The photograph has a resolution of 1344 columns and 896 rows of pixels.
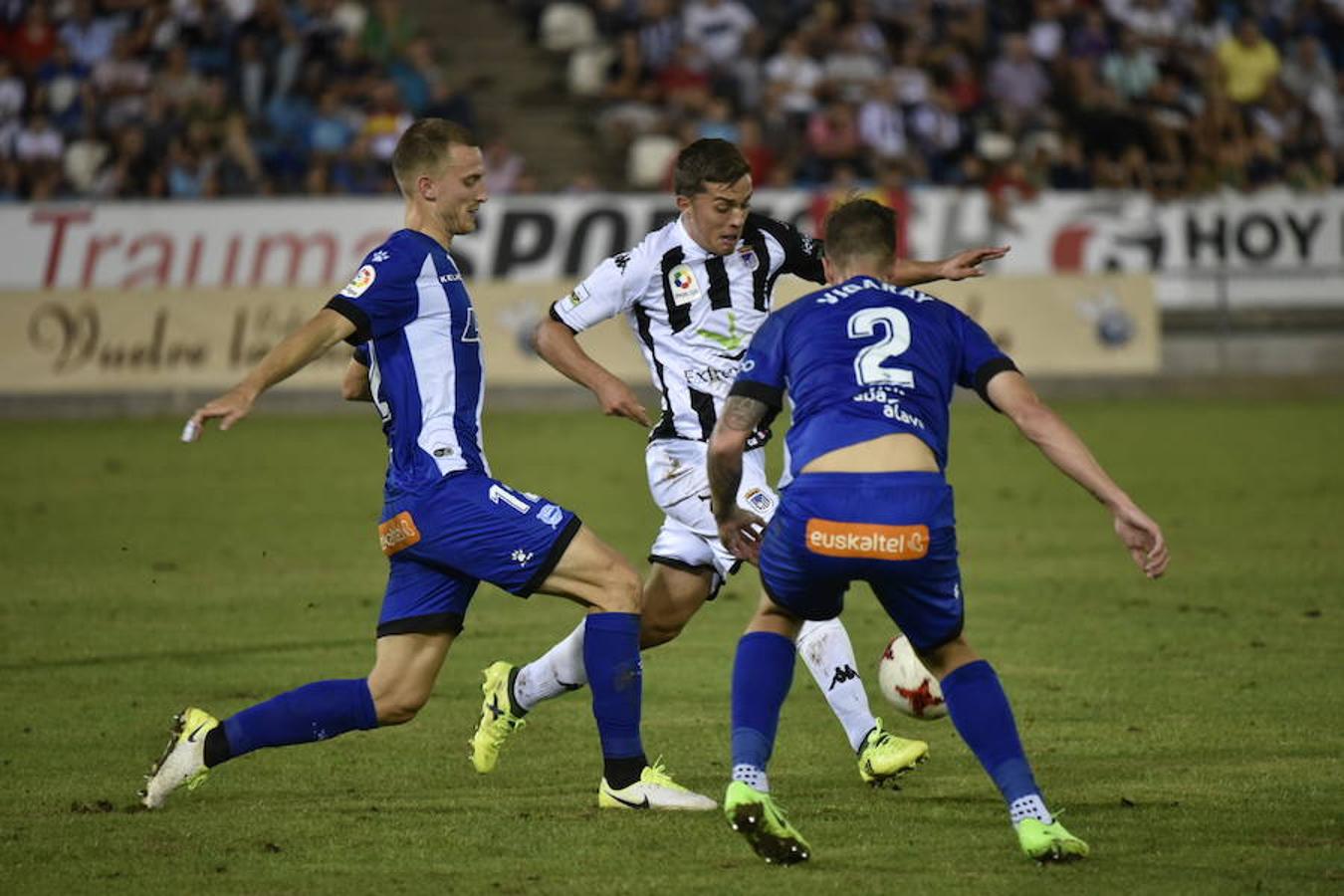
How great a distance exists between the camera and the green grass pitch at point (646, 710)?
20.5 ft

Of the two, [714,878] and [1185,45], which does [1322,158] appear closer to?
[1185,45]

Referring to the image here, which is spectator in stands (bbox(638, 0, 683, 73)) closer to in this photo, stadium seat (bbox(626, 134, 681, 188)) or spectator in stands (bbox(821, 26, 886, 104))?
stadium seat (bbox(626, 134, 681, 188))

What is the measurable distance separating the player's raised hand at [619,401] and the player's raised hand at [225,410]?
4.76 ft

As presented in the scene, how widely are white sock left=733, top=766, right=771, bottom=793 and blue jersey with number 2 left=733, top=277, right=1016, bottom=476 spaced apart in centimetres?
86

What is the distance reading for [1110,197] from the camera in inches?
1016

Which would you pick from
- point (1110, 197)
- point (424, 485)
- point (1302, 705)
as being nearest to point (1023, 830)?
point (424, 485)

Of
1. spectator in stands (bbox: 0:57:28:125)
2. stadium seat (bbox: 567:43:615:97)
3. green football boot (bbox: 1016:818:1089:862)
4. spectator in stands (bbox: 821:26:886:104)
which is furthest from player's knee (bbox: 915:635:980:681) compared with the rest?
stadium seat (bbox: 567:43:615:97)

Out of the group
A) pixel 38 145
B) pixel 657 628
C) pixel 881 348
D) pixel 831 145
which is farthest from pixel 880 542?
pixel 38 145

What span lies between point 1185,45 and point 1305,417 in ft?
29.6

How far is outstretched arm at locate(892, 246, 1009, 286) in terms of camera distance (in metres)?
7.18

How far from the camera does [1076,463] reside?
597 cm

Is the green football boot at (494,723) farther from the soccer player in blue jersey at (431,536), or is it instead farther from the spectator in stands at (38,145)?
the spectator in stands at (38,145)

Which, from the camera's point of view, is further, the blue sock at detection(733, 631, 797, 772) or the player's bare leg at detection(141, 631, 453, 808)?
the player's bare leg at detection(141, 631, 453, 808)

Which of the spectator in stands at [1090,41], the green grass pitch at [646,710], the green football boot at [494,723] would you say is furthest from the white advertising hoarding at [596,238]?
the green football boot at [494,723]
